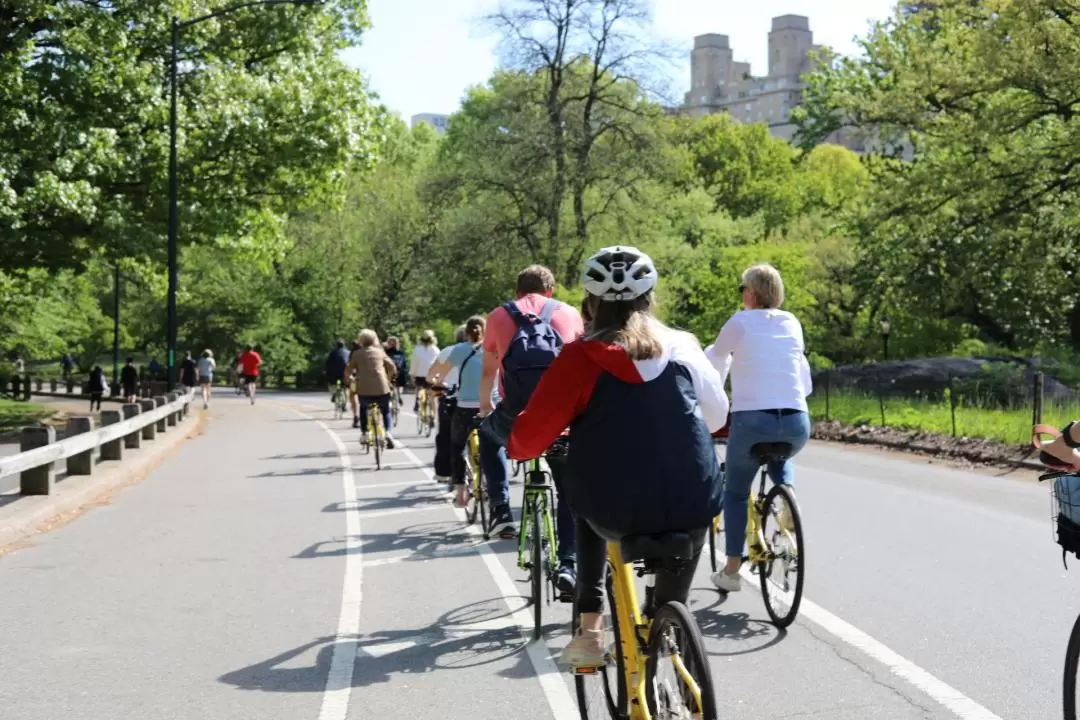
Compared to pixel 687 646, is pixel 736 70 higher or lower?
higher

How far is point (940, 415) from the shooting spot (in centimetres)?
2442

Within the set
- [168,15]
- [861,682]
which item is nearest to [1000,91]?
[168,15]

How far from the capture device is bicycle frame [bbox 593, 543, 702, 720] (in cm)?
432

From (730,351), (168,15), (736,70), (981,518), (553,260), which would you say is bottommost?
(981,518)

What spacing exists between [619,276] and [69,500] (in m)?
10.2

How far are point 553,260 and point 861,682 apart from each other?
42.9 metres

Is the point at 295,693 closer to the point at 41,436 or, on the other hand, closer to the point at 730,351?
the point at 730,351

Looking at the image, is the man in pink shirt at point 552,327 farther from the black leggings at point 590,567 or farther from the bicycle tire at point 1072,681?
the bicycle tire at point 1072,681

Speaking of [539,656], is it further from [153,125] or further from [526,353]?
[153,125]

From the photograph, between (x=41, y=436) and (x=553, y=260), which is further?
(x=553, y=260)

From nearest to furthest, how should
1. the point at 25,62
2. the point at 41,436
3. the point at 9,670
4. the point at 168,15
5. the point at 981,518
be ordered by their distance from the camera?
1. the point at 9,670
2. the point at 981,518
3. the point at 41,436
4. the point at 25,62
5. the point at 168,15

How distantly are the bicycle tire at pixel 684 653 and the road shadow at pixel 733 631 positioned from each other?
2226 millimetres

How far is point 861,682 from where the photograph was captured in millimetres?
5961

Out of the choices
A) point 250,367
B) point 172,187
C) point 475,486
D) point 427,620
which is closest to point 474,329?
point 475,486
